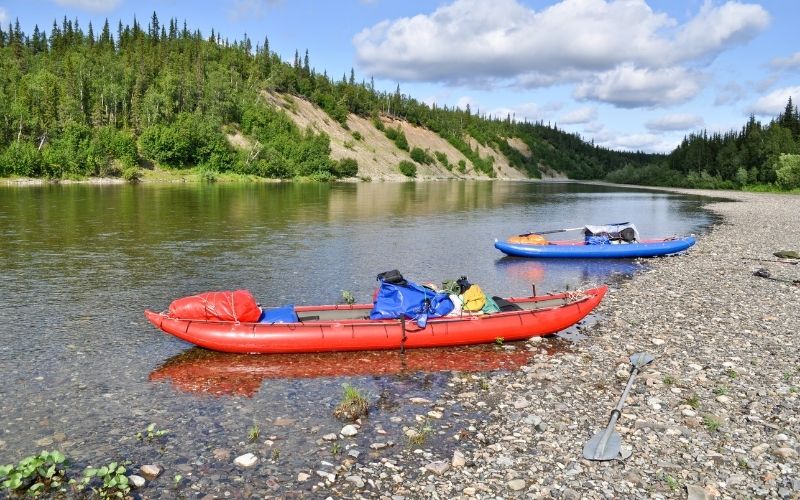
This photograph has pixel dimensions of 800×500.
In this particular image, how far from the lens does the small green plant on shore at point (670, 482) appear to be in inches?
363

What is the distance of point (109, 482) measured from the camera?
9.41 meters

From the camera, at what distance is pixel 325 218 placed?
53656mm

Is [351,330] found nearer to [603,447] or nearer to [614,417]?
[614,417]

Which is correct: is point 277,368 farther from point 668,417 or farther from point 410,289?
point 668,417

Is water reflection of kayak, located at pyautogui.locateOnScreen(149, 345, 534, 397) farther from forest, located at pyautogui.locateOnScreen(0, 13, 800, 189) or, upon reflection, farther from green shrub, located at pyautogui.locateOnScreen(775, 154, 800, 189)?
green shrub, located at pyautogui.locateOnScreen(775, 154, 800, 189)

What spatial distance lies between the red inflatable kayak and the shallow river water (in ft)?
1.44

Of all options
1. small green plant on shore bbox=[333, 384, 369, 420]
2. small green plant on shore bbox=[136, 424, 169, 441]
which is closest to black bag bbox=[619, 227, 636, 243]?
small green plant on shore bbox=[333, 384, 369, 420]

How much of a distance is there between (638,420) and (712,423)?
1.33 metres

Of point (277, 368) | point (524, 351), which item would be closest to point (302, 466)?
point (277, 368)

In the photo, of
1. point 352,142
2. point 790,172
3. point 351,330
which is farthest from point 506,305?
point 352,142

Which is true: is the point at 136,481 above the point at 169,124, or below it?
below

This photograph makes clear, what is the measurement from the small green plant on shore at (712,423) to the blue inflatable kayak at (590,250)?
77.4 feet

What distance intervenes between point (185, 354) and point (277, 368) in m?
3.12

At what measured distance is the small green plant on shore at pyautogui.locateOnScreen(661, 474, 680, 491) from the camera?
9.23m
